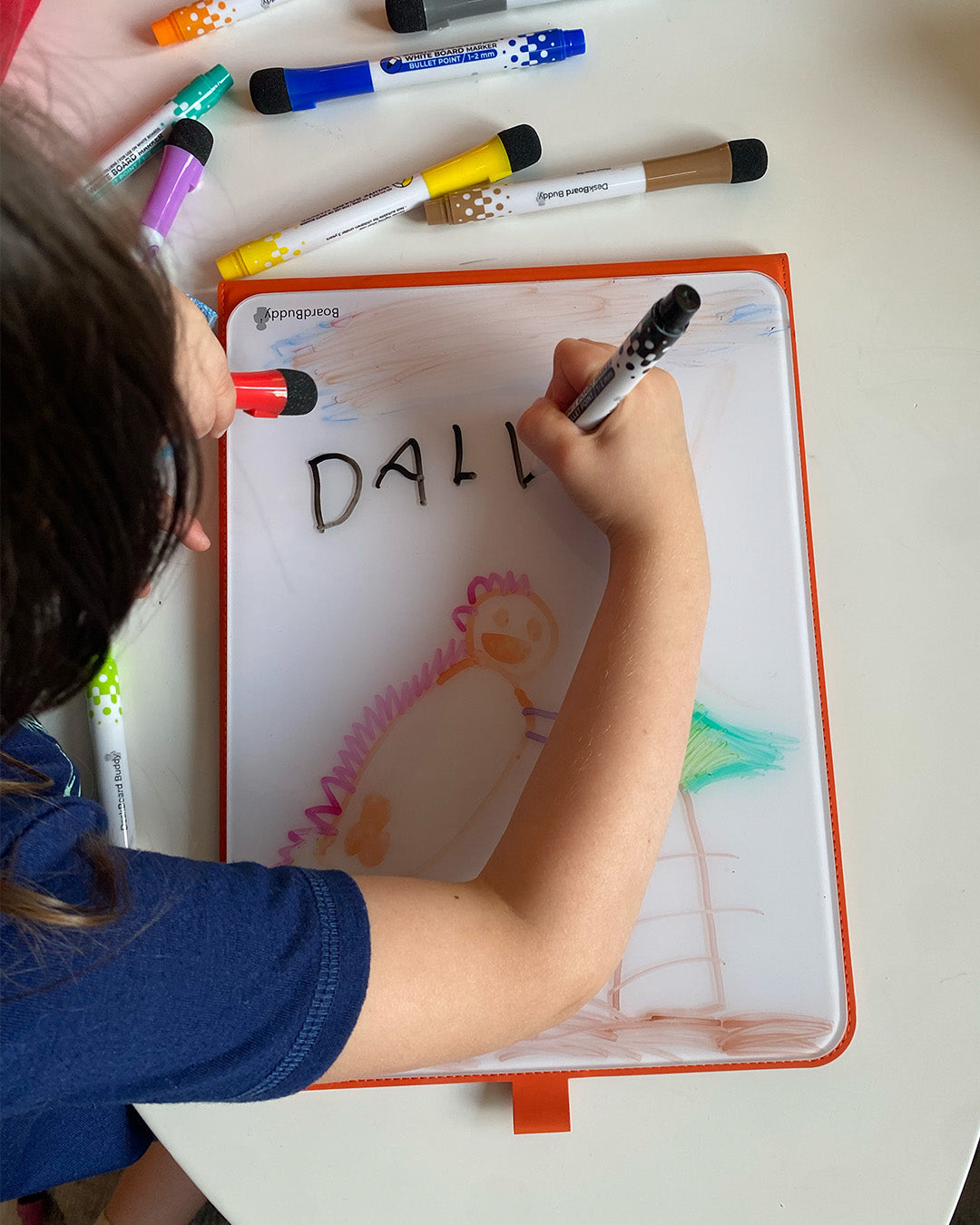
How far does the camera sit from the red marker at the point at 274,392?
522 mm

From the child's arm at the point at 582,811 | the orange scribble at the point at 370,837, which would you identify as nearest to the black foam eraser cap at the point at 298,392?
the child's arm at the point at 582,811

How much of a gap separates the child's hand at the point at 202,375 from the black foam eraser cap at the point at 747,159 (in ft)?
1.04

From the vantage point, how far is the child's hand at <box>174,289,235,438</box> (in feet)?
1.55

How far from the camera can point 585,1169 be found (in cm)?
50

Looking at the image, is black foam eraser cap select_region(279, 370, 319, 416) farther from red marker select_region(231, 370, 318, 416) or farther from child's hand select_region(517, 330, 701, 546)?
child's hand select_region(517, 330, 701, 546)

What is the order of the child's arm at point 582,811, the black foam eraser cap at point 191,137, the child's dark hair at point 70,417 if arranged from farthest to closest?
1. the black foam eraser cap at point 191,137
2. the child's arm at point 582,811
3. the child's dark hair at point 70,417

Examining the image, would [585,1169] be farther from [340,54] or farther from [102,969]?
[340,54]

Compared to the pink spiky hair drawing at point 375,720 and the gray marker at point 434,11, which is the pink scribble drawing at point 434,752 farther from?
the gray marker at point 434,11

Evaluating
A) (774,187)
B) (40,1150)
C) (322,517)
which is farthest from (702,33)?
(40,1150)

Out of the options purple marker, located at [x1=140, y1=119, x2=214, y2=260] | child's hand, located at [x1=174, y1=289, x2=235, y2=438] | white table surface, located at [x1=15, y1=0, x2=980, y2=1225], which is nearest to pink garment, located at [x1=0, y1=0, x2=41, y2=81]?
white table surface, located at [x1=15, y1=0, x2=980, y2=1225]

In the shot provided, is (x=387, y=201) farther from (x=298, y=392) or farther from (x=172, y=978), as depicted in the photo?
(x=172, y=978)

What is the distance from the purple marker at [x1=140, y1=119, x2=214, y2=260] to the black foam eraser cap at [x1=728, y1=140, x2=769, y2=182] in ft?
1.01

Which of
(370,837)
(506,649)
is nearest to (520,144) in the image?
(506,649)

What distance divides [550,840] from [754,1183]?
0.66 feet
